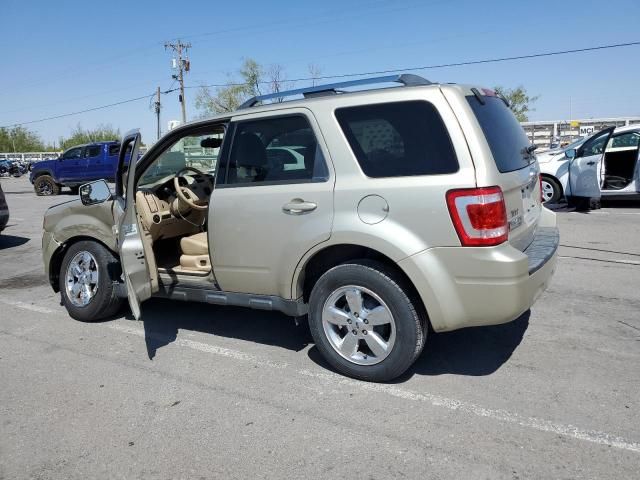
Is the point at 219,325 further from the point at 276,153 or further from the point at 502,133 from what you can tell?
the point at 502,133

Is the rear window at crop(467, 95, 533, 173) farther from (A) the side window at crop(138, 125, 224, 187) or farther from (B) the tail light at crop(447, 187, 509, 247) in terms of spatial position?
(A) the side window at crop(138, 125, 224, 187)

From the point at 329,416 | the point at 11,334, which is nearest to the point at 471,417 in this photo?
the point at 329,416

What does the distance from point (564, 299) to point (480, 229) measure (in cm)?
263

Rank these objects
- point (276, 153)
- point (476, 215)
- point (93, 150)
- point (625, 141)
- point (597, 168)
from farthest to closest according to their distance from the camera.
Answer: point (93, 150) → point (625, 141) → point (597, 168) → point (276, 153) → point (476, 215)

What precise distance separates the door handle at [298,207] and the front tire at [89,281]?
6.65ft

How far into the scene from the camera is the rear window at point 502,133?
3310 mm

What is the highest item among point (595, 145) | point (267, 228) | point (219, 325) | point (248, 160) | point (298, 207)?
point (248, 160)

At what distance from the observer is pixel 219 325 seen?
4801 mm

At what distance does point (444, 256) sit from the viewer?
123 inches

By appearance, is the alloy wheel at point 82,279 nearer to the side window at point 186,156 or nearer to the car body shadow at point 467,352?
the side window at point 186,156

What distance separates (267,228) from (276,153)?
1.84 ft

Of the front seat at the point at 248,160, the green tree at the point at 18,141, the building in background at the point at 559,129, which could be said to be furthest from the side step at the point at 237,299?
the green tree at the point at 18,141

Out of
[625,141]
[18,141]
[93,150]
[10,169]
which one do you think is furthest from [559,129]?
[18,141]

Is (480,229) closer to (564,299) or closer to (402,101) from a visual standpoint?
(402,101)
